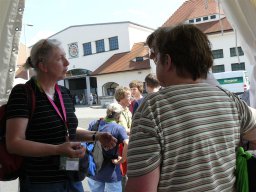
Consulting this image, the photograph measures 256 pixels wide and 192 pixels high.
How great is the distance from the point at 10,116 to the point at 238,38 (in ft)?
6.72

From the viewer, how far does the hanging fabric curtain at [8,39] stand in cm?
234

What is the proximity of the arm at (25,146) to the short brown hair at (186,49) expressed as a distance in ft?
2.43

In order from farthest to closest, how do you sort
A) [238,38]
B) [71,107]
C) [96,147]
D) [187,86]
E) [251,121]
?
[96,147] < [238,38] < [71,107] < [251,121] < [187,86]

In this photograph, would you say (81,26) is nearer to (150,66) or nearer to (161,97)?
(150,66)

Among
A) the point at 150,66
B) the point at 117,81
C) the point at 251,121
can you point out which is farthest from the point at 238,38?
the point at 117,81

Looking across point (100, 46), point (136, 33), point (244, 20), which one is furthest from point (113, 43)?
point (244, 20)

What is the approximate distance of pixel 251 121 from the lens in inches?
60.2

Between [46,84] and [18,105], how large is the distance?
27cm

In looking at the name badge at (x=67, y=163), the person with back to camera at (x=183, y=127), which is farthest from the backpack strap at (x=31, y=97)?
the person with back to camera at (x=183, y=127)

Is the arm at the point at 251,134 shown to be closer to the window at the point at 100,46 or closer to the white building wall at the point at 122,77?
the white building wall at the point at 122,77

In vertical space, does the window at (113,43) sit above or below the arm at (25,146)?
above

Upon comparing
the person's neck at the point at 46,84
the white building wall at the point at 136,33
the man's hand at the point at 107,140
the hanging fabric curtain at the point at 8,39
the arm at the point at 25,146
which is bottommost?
the man's hand at the point at 107,140

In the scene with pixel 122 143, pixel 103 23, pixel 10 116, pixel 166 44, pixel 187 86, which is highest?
pixel 103 23

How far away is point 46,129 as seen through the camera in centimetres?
193
